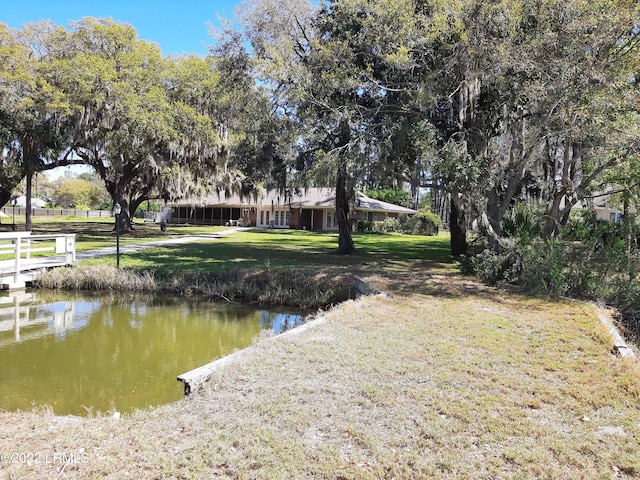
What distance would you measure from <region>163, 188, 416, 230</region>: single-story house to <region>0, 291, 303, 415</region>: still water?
23.9 metres

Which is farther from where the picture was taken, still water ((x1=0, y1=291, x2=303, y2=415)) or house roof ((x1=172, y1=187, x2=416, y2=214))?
house roof ((x1=172, y1=187, x2=416, y2=214))

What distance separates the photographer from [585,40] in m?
9.27

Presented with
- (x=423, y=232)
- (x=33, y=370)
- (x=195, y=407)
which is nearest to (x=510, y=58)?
(x=195, y=407)

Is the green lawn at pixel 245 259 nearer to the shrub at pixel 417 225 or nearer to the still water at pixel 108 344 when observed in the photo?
the still water at pixel 108 344

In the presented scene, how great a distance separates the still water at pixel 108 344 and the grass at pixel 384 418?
1.62 m

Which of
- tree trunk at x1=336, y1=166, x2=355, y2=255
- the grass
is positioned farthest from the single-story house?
the grass

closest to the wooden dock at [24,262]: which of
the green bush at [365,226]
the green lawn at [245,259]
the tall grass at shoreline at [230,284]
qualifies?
the tall grass at shoreline at [230,284]

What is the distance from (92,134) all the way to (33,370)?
53.7 ft

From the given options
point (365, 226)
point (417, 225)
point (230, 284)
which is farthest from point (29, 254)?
point (417, 225)

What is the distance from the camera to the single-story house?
36344 mm

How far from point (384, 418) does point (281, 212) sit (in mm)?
36174

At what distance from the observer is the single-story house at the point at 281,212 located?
3634 centimetres

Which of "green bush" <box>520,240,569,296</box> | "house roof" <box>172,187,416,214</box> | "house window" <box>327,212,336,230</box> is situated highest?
"house roof" <box>172,187,416,214</box>

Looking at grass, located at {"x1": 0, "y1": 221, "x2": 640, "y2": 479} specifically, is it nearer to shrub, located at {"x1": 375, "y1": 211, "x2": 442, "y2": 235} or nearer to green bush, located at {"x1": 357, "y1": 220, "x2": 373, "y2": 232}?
shrub, located at {"x1": 375, "y1": 211, "x2": 442, "y2": 235}
